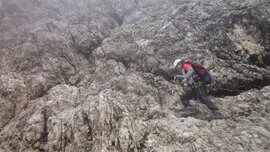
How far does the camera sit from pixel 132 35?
20438 millimetres

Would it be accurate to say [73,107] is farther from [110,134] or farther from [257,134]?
[257,134]

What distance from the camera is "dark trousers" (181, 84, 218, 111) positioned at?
12.6 metres

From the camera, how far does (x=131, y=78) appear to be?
15562mm

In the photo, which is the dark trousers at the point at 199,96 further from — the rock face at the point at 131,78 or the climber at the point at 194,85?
the rock face at the point at 131,78

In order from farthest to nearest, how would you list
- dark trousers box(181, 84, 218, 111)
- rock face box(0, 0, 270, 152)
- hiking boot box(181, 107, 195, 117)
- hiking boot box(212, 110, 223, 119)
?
hiking boot box(181, 107, 195, 117) → dark trousers box(181, 84, 218, 111) → hiking boot box(212, 110, 223, 119) → rock face box(0, 0, 270, 152)

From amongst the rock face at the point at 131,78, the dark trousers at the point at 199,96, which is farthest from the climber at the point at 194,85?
the rock face at the point at 131,78

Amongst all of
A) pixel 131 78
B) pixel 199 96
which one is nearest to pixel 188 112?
pixel 199 96

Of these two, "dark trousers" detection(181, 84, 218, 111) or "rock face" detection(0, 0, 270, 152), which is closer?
"rock face" detection(0, 0, 270, 152)

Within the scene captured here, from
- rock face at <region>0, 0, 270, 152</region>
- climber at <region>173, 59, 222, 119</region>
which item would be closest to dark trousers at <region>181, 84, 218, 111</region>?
climber at <region>173, 59, 222, 119</region>

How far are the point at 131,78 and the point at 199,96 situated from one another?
456 centimetres

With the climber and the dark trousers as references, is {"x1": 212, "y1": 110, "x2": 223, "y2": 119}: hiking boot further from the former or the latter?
the dark trousers

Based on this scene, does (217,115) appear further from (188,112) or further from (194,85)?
(194,85)

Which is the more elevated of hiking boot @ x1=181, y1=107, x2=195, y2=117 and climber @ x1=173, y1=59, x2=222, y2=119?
climber @ x1=173, y1=59, x2=222, y2=119

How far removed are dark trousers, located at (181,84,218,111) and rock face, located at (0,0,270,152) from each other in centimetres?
60
